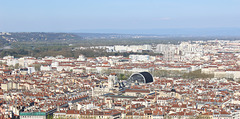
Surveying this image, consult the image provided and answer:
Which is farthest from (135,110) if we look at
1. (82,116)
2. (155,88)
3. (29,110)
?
(155,88)

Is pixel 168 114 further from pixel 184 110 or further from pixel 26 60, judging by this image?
pixel 26 60

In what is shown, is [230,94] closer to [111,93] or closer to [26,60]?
[111,93]

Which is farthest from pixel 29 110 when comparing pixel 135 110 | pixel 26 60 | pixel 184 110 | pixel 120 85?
pixel 26 60

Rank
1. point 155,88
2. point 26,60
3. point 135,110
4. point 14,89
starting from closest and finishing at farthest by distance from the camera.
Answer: point 135,110 → point 155,88 → point 14,89 → point 26,60

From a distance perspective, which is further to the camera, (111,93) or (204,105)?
(111,93)

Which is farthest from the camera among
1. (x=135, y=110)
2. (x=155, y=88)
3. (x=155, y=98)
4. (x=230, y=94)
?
(x=155, y=88)

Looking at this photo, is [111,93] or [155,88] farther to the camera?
[155,88]

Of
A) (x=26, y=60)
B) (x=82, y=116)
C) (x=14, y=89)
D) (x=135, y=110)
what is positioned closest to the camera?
(x=82, y=116)

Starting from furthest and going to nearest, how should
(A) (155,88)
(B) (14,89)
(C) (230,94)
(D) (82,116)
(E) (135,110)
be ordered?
(B) (14,89)
(A) (155,88)
(C) (230,94)
(E) (135,110)
(D) (82,116)
